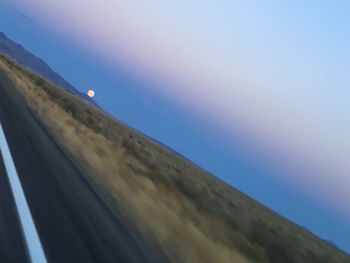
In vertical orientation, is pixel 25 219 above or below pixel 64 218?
below

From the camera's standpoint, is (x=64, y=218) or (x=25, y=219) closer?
(x=25, y=219)

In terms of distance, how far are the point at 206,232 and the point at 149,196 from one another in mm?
2170

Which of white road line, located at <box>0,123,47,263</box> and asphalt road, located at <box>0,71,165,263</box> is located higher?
asphalt road, located at <box>0,71,165,263</box>

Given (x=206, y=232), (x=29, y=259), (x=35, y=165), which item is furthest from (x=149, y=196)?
(x=29, y=259)

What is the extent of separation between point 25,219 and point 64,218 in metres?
0.80

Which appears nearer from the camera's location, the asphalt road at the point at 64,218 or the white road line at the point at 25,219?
the white road line at the point at 25,219

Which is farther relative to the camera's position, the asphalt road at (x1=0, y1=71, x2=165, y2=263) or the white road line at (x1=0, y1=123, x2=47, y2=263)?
the asphalt road at (x1=0, y1=71, x2=165, y2=263)

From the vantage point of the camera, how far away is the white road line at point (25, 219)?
6.04 m

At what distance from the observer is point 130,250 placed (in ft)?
25.8

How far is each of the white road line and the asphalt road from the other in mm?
72

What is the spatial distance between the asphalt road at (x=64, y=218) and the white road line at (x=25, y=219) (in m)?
0.07

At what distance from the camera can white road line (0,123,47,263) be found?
19.8ft

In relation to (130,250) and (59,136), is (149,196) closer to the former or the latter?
(130,250)

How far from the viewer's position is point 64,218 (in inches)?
319
